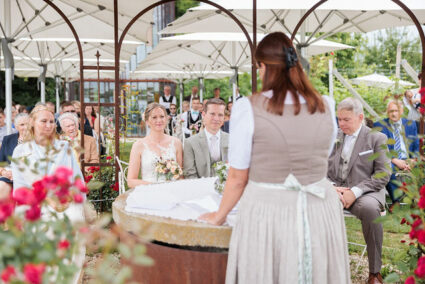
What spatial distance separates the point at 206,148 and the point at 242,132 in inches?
94.0

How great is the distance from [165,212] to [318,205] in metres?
0.81

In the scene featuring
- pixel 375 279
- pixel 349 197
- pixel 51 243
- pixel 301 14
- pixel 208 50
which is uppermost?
pixel 301 14

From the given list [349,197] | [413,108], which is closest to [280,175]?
[413,108]

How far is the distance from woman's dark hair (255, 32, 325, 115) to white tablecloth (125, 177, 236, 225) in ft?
2.29

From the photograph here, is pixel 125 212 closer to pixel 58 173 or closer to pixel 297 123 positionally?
pixel 297 123

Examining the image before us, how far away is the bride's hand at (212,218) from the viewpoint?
239 cm

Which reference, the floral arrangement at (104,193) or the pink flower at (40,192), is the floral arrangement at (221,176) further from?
the floral arrangement at (104,193)

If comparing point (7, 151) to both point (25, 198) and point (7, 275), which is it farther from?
point (7, 275)

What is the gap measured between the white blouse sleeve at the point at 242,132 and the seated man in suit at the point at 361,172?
206cm

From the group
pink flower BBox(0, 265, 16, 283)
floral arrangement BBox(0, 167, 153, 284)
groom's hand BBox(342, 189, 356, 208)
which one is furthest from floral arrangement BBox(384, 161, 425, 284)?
pink flower BBox(0, 265, 16, 283)

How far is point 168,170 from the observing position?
4.28 m

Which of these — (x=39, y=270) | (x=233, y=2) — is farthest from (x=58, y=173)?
(x=233, y=2)

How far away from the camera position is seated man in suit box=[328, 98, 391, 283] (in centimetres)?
392

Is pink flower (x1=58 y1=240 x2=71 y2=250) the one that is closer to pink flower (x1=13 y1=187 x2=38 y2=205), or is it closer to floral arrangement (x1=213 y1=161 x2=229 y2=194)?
pink flower (x1=13 y1=187 x2=38 y2=205)
